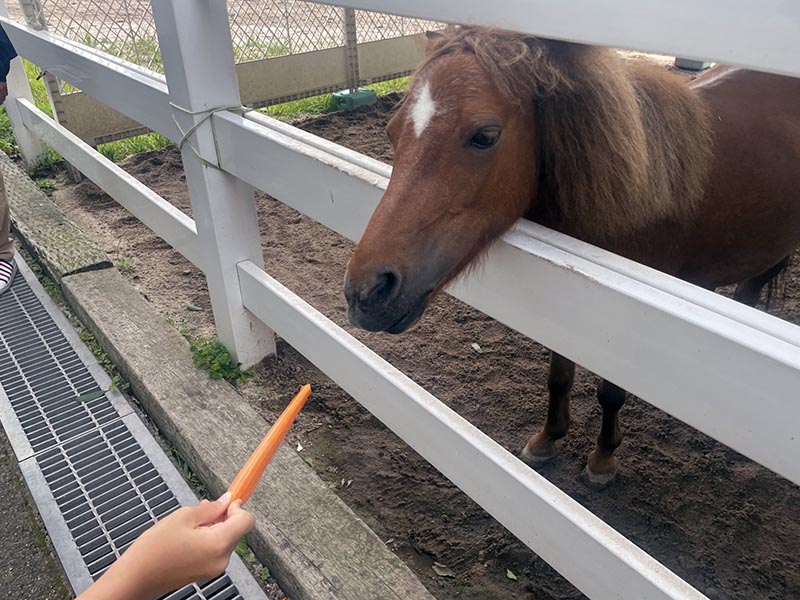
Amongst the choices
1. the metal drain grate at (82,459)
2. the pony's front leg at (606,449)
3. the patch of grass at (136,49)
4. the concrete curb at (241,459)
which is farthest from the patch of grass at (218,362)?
the patch of grass at (136,49)

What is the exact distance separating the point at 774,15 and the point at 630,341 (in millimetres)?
606

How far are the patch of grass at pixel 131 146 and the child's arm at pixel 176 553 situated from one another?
16.9 feet

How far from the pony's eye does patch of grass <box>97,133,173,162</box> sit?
16.2ft

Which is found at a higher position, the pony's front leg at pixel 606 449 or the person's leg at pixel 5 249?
the person's leg at pixel 5 249

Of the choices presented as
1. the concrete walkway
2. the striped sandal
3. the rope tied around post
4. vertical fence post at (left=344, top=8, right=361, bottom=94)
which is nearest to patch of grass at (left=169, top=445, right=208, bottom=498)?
the concrete walkway

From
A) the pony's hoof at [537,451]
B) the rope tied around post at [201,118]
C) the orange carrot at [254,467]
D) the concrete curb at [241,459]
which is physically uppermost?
the rope tied around post at [201,118]

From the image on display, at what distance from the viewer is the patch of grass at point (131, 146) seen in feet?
18.8

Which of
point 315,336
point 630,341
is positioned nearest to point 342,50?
point 315,336

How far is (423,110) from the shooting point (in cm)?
146

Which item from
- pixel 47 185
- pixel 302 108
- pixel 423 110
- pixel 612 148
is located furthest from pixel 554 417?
pixel 302 108

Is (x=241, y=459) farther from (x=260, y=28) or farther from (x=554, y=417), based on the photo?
(x=260, y=28)

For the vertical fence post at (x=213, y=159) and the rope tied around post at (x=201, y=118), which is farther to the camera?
the rope tied around post at (x=201, y=118)

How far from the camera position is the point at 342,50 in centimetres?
675

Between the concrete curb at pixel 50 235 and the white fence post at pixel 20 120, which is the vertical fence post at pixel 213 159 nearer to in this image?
the concrete curb at pixel 50 235
